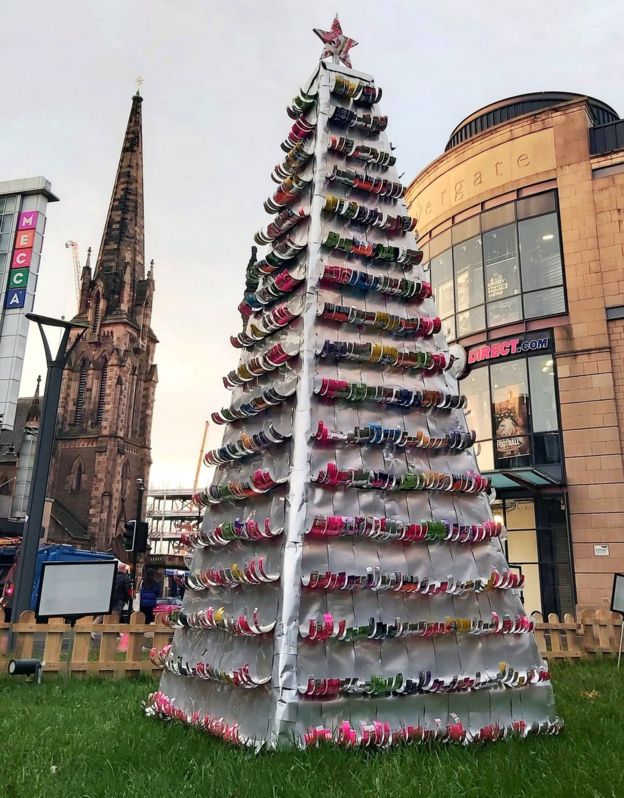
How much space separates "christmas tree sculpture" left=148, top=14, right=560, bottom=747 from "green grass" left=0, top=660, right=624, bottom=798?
249mm

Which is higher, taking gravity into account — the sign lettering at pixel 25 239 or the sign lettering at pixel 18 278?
the sign lettering at pixel 25 239

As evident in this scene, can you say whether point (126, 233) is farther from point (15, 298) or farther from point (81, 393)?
point (15, 298)

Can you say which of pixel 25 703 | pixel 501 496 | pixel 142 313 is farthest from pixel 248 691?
pixel 142 313

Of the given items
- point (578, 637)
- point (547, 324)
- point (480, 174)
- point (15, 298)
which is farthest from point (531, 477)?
point (15, 298)

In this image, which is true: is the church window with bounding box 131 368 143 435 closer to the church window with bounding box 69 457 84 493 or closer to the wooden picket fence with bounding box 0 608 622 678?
the church window with bounding box 69 457 84 493

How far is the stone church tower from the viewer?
6075 centimetres

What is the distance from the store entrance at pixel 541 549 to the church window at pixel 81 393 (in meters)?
54.0

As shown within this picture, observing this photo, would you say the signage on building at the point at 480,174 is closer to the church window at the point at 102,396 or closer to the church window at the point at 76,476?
the church window at the point at 102,396

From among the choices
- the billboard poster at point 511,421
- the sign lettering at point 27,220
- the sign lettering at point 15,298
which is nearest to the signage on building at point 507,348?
the billboard poster at point 511,421

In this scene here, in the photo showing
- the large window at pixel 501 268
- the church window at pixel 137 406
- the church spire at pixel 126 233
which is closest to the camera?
the large window at pixel 501 268

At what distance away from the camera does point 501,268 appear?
858 inches

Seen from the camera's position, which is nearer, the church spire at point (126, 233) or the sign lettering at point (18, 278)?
the sign lettering at point (18, 278)

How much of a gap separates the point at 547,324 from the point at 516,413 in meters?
3.00

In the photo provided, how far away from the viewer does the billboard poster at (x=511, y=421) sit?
790 inches
